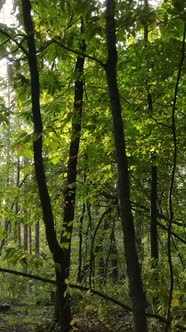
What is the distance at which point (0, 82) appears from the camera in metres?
3.49

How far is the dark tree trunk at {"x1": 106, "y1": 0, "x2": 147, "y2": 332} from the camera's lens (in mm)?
2279

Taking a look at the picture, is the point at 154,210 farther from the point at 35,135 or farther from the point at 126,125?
the point at 35,135

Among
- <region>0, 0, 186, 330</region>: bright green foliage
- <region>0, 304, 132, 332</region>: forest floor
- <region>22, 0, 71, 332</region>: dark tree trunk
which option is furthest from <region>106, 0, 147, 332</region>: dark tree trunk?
<region>0, 304, 132, 332</region>: forest floor

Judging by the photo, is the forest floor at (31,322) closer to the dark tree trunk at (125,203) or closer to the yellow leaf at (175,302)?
the yellow leaf at (175,302)

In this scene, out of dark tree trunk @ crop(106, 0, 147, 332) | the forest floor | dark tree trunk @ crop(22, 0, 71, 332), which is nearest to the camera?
dark tree trunk @ crop(106, 0, 147, 332)

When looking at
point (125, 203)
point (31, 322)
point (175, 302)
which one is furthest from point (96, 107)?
point (31, 322)

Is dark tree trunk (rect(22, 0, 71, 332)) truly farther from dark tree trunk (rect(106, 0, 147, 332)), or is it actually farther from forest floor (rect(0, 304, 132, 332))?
forest floor (rect(0, 304, 132, 332))

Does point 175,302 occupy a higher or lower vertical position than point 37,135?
lower

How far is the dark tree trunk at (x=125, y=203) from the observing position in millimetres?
2279

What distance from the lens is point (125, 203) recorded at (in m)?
2.43

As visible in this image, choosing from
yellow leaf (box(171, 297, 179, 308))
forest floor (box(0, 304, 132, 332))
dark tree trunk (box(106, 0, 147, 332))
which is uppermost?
dark tree trunk (box(106, 0, 147, 332))

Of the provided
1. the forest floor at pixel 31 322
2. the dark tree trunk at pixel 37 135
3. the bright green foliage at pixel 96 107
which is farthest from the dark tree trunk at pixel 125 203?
the forest floor at pixel 31 322

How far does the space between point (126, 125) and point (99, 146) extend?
880mm

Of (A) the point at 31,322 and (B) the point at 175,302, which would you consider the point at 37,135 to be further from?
(A) the point at 31,322
